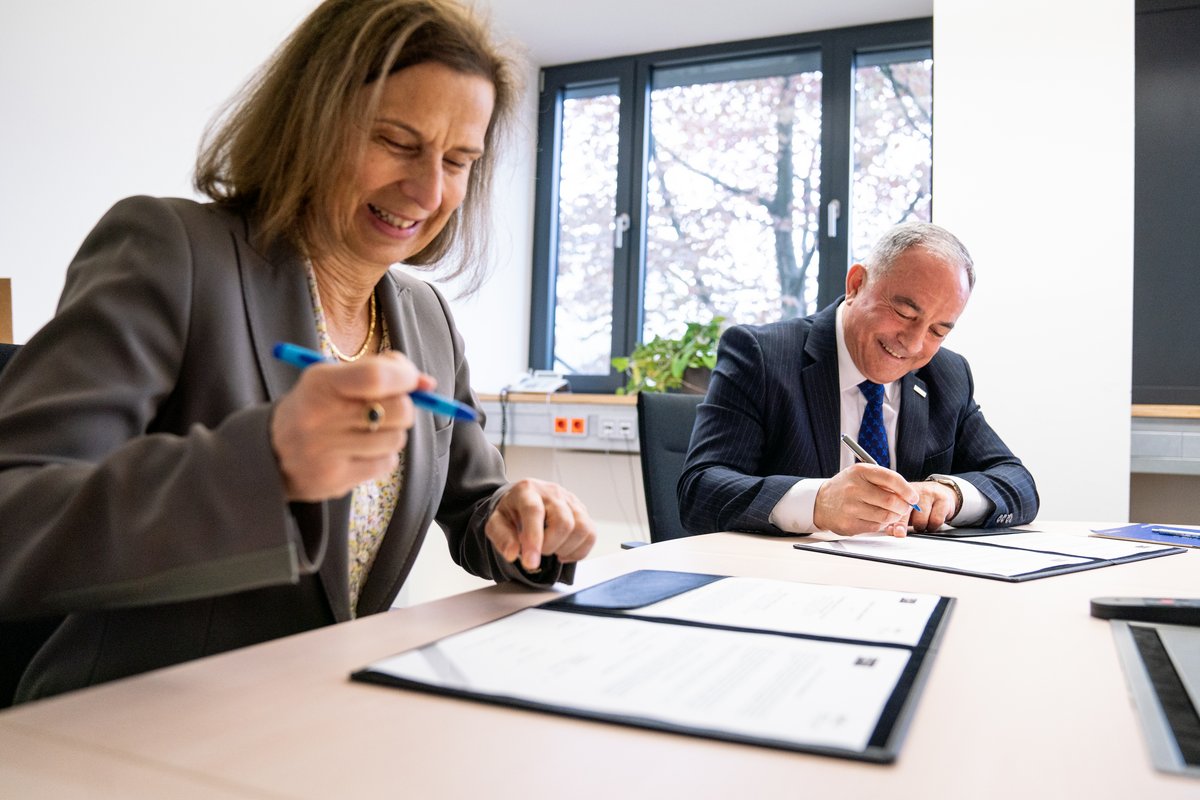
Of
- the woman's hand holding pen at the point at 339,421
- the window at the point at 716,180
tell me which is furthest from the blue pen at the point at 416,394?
the window at the point at 716,180

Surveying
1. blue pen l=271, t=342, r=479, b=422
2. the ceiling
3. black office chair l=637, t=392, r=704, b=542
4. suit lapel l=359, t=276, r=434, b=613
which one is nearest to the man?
black office chair l=637, t=392, r=704, b=542

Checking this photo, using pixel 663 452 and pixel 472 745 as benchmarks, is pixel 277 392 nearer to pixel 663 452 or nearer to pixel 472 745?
pixel 472 745

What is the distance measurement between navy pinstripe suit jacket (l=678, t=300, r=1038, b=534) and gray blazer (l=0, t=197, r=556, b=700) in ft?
2.44

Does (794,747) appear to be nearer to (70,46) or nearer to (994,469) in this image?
(994,469)

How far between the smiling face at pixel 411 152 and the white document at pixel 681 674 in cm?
53

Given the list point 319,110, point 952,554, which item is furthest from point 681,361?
point 319,110

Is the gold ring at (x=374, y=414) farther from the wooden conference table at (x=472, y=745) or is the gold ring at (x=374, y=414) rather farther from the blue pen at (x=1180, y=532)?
the blue pen at (x=1180, y=532)

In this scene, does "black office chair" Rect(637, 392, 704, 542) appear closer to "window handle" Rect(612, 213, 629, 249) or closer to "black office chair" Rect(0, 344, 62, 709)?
"black office chair" Rect(0, 344, 62, 709)

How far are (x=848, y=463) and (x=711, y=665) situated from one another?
1.39 m

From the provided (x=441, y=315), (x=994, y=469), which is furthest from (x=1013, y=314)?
(x=441, y=315)

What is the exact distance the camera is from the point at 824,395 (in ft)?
6.47

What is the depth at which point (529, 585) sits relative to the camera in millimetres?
992

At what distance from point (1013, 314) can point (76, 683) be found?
2.75 metres

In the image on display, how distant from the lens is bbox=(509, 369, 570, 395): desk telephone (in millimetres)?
3949
